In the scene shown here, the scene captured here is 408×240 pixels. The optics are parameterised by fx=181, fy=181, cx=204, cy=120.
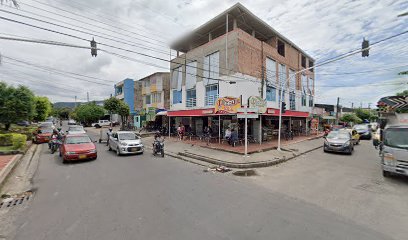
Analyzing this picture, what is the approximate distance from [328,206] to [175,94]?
19.9m

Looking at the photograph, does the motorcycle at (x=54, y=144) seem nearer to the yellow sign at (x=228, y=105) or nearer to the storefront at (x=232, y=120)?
the storefront at (x=232, y=120)

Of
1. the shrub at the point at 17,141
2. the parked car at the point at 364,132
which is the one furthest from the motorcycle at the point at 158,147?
the parked car at the point at 364,132

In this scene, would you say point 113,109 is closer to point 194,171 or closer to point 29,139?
point 29,139

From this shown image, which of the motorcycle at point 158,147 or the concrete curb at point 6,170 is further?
the motorcycle at point 158,147

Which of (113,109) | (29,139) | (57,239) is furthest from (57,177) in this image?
(113,109)

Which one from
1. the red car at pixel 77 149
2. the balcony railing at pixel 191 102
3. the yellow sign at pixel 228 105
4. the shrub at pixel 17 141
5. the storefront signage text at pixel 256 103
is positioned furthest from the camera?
the balcony railing at pixel 191 102

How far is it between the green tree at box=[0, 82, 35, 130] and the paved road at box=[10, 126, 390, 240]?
1479 cm

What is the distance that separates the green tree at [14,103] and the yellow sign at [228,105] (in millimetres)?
18342

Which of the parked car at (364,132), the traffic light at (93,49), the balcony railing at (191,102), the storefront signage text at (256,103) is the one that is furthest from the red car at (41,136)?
the parked car at (364,132)

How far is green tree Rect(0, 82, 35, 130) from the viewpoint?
1647 centimetres

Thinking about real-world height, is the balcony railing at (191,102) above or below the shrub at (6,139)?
above

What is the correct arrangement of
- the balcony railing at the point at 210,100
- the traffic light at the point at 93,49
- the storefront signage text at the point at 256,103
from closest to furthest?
1. the traffic light at the point at 93,49
2. the storefront signage text at the point at 256,103
3. the balcony railing at the point at 210,100

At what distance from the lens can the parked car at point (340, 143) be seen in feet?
40.9

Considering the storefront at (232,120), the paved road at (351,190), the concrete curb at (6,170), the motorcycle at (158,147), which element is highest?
the storefront at (232,120)
